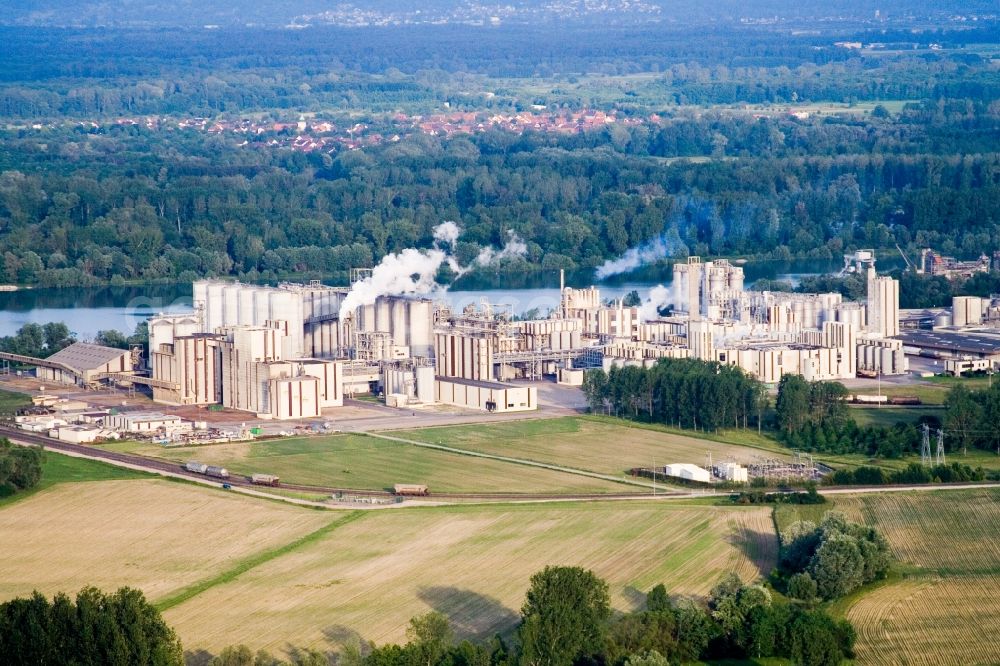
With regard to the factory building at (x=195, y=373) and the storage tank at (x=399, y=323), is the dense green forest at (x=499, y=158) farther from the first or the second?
the factory building at (x=195, y=373)

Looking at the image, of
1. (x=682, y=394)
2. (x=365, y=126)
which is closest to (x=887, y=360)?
(x=682, y=394)

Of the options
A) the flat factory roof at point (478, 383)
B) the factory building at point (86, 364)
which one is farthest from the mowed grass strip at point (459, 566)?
the factory building at point (86, 364)

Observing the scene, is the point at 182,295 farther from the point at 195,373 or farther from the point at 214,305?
the point at 195,373

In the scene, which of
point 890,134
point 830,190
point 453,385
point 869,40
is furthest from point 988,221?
point 869,40

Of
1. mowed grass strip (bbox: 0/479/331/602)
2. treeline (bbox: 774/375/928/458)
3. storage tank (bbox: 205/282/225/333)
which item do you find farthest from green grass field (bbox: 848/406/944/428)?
storage tank (bbox: 205/282/225/333)

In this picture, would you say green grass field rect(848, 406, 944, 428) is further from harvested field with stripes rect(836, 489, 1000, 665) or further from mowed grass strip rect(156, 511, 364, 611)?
mowed grass strip rect(156, 511, 364, 611)

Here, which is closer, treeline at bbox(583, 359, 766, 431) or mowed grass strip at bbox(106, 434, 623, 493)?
mowed grass strip at bbox(106, 434, 623, 493)
